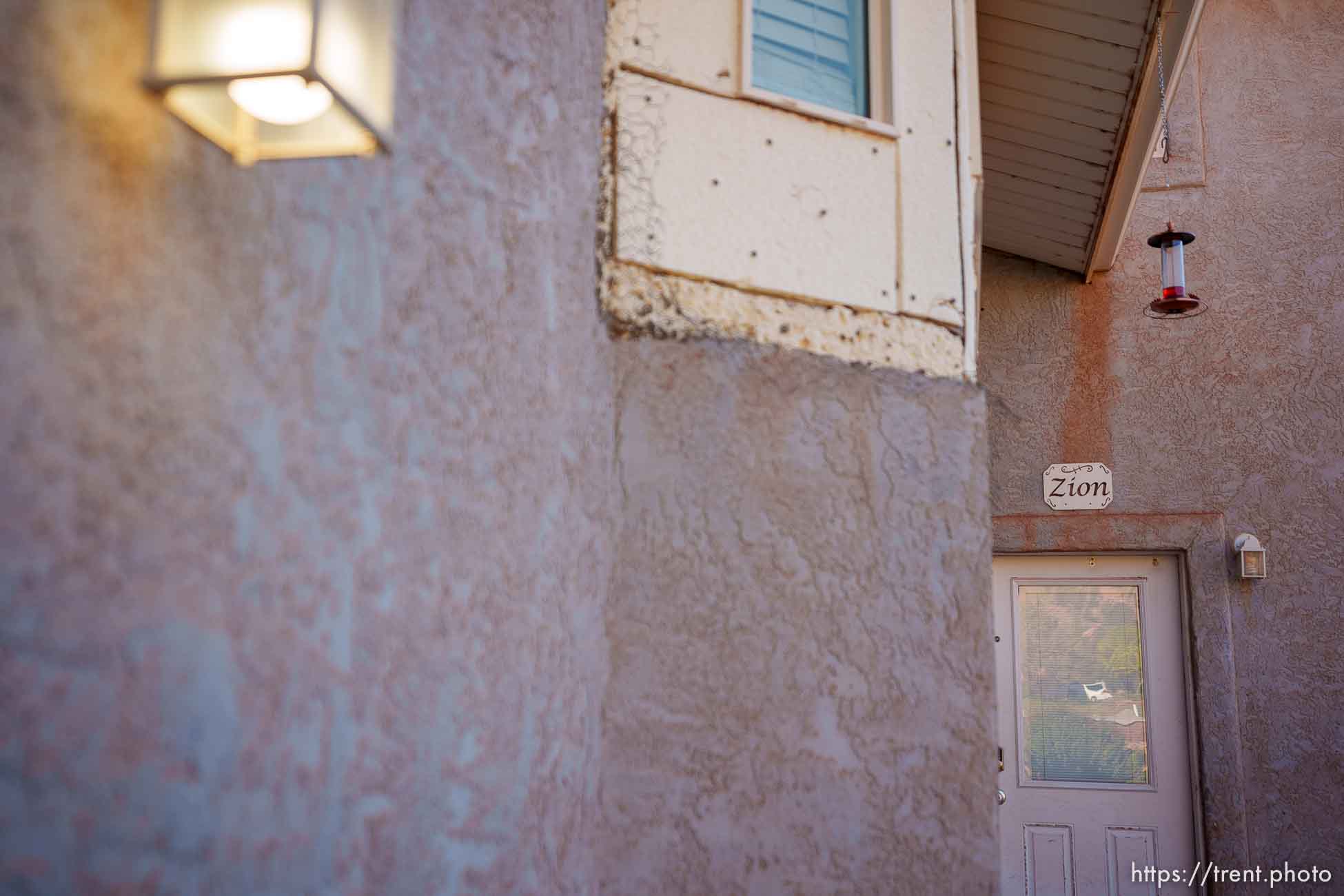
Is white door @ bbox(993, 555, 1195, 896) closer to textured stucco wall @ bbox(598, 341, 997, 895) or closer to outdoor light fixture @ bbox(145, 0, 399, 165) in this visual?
textured stucco wall @ bbox(598, 341, 997, 895)

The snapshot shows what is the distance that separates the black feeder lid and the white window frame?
248cm

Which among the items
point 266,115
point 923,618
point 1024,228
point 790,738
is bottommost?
point 790,738

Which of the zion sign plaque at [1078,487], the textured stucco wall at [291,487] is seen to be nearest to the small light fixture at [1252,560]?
the zion sign plaque at [1078,487]

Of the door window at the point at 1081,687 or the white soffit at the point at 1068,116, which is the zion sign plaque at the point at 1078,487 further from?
the white soffit at the point at 1068,116

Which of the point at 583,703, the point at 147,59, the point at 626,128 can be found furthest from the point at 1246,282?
the point at 147,59

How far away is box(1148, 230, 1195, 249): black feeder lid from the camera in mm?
5309

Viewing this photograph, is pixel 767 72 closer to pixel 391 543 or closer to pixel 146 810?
pixel 391 543

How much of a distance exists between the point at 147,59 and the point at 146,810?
0.91 meters

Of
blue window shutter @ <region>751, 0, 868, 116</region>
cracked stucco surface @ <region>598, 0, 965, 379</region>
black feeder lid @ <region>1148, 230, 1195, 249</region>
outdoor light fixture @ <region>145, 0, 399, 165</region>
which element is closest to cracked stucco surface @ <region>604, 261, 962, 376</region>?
cracked stucco surface @ <region>598, 0, 965, 379</region>

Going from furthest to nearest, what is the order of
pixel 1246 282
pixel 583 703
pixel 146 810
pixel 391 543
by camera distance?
pixel 1246 282
pixel 583 703
pixel 391 543
pixel 146 810

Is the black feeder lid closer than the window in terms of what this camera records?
No

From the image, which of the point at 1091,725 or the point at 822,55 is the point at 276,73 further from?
the point at 1091,725

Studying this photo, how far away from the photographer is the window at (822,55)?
10.7ft

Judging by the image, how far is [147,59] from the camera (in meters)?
1.36
